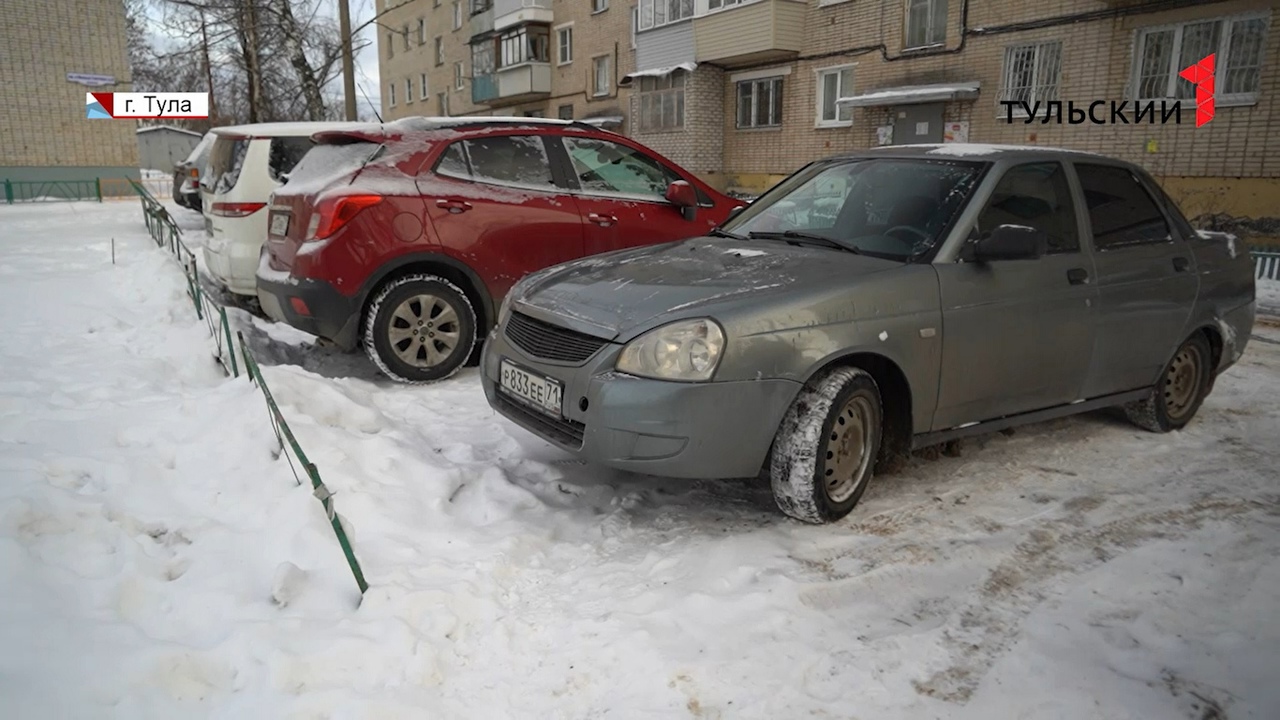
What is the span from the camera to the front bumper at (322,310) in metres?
5.37

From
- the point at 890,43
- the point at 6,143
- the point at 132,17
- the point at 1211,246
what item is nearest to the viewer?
the point at 1211,246

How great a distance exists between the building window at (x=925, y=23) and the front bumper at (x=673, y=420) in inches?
667

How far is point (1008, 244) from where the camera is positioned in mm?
3736

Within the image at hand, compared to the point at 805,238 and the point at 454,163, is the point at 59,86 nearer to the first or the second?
the point at 454,163

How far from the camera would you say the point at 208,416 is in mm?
4398

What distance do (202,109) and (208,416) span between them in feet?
80.0

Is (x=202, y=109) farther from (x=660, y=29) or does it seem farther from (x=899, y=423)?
(x=899, y=423)

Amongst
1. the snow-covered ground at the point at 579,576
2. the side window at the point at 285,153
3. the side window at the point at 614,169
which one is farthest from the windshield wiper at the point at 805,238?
the side window at the point at 285,153

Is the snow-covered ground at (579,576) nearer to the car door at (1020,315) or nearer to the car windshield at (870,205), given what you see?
the car door at (1020,315)

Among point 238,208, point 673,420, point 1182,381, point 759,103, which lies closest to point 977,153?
Answer: point 1182,381

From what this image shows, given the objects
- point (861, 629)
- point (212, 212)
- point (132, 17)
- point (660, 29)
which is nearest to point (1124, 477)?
point (861, 629)

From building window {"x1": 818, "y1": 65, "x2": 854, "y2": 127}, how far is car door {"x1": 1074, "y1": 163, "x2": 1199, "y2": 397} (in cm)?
1590

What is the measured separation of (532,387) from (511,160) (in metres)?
2.79

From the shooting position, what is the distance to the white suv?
25.1 feet
